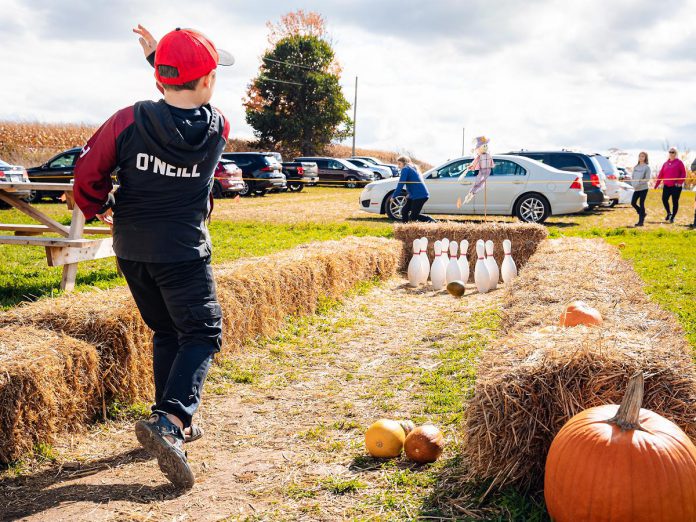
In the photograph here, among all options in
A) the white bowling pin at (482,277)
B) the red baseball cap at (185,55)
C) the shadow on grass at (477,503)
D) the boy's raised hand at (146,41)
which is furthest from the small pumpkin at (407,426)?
the white bowling pin at (482,277)

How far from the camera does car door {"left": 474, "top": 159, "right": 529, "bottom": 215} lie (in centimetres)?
1592

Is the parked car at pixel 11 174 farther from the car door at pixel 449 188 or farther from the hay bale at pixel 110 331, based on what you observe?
the hay bale at pixel 110 331

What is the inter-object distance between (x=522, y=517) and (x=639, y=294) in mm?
2487

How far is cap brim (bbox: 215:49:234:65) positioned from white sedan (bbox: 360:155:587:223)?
1194 centimetres

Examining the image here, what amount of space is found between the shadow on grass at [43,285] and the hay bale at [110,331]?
82.0 inches

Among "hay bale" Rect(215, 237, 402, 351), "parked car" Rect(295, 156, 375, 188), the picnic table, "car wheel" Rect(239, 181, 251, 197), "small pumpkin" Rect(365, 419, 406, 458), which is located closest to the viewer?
"small pumpkin" Rect(365, 419, 406, 458)

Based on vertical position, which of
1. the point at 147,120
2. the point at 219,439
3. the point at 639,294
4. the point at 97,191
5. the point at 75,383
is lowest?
the point at 219,439

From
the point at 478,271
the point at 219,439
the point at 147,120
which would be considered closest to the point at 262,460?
the point at 219,439

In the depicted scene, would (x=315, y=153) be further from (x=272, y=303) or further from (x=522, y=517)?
(x=522, y=517)

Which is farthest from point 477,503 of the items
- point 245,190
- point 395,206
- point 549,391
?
point 245,190

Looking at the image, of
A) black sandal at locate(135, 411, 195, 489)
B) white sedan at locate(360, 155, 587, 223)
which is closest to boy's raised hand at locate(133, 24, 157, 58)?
black sandal at locate(135, 411, 195, 489)

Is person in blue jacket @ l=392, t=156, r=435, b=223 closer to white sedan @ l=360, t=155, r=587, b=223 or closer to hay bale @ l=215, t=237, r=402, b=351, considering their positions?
white sedan @ l=360, t=155, r=587, b=223

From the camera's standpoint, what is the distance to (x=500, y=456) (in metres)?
3.06

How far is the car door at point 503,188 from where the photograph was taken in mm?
15919
